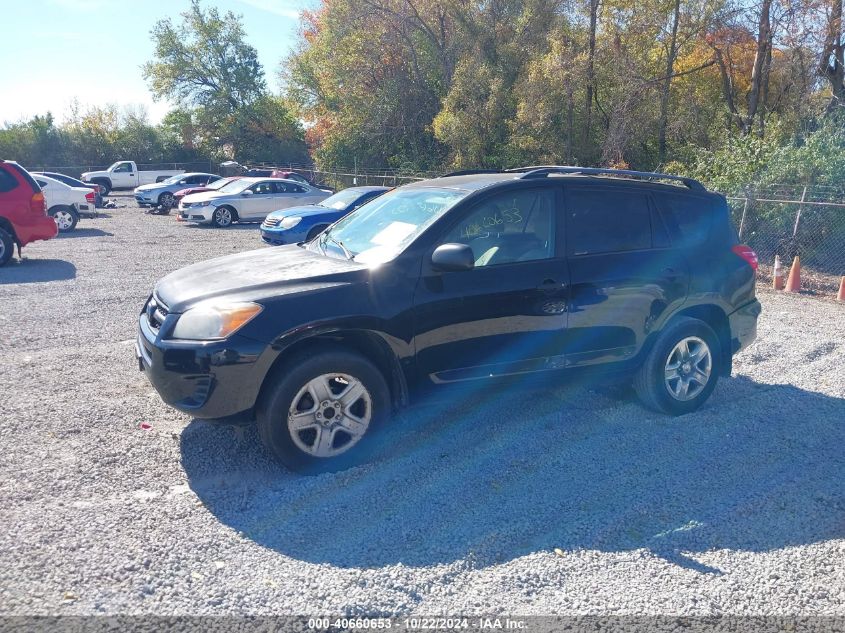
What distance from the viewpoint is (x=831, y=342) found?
8.07 m

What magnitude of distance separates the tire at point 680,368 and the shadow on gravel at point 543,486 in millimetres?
147

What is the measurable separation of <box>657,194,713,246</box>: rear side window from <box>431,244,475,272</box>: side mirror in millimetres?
1985

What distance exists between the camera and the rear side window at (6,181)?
11781 mm

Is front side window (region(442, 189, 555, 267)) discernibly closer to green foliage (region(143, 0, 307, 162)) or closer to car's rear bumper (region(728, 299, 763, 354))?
car's rear bumper (region(728, 299, 763, 354))

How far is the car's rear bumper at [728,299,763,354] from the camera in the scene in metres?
5.87

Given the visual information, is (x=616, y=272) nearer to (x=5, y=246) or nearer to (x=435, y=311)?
(x=435, y=311)

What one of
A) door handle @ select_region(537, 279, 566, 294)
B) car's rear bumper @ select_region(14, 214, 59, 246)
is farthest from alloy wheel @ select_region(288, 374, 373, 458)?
car's rear bumper @ select_region(14, 214, 59, 246)

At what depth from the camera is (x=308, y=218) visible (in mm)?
14930

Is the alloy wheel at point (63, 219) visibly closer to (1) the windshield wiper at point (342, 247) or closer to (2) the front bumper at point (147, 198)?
(2) the front bumper at point (147, 198)

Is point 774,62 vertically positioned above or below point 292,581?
above

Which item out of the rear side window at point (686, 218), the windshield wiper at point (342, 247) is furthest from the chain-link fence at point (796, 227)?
the windshield wiper at point (342, 247)

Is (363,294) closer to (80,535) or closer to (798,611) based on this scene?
(80,535)

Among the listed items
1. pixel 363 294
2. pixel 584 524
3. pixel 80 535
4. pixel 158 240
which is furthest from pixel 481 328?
pixel 158 240

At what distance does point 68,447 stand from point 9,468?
0.40 meters
